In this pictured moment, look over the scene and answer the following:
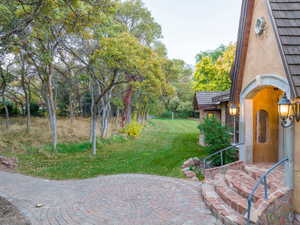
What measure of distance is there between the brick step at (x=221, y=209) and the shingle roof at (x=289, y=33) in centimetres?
285

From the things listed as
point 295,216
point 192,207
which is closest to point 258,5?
point 295,216

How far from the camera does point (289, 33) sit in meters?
4.79

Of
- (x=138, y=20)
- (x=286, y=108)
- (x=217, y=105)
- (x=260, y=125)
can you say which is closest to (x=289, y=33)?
(x=286, y=108)

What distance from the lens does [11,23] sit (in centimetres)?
755

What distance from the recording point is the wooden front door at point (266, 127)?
7348mm

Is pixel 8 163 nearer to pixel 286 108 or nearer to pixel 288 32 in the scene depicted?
pixel 286 108

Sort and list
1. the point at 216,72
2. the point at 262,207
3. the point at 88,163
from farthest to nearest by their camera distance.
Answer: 1. the point at 216,72
2. the point at 88,163
3. the point at 262,207

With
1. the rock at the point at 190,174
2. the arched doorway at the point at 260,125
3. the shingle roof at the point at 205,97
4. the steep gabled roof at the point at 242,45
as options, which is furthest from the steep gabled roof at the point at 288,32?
the shingle roof at the point at 205,97

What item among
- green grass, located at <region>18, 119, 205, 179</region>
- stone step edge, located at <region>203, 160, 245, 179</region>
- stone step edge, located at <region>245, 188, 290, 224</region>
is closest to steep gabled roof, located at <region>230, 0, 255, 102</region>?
stone step edge, located at <region>203, 160, 245, 179</region>

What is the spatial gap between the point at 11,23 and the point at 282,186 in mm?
10011

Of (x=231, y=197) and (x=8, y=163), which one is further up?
(x=231, y=197)

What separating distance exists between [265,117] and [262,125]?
31cm

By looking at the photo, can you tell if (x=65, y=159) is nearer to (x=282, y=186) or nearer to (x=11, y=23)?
(x=11, y=23)

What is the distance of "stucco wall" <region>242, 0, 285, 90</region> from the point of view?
5301 mm
